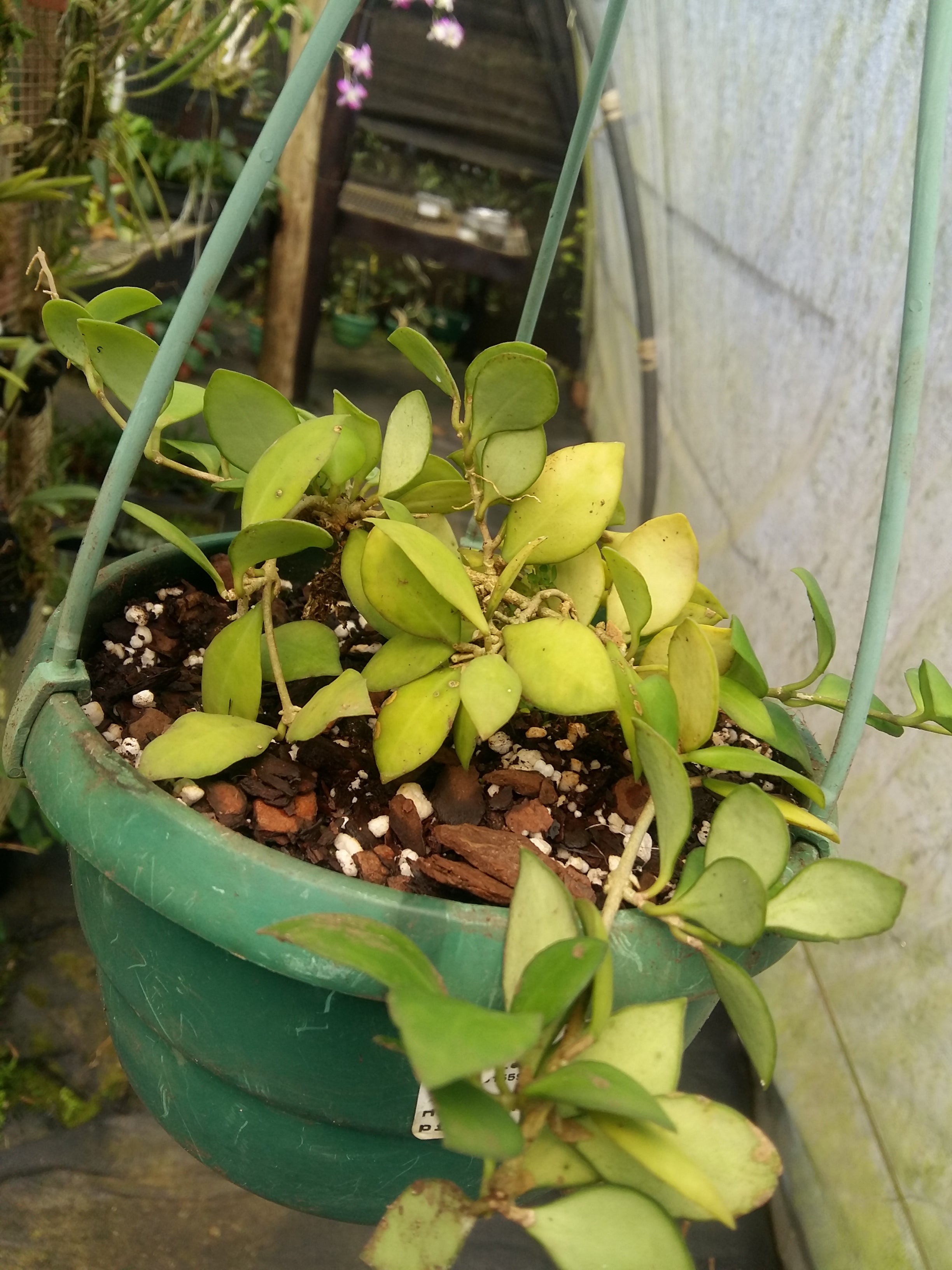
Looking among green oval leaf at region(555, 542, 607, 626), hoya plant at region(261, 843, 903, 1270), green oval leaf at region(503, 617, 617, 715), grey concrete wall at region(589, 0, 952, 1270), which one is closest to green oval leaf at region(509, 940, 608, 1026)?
hoya plant at region(261, 843, 903, 1270)

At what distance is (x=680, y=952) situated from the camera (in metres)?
0.37

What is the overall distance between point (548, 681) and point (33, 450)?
1.17 meters

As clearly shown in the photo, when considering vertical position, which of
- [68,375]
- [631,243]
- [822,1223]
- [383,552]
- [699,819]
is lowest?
[822,1223]

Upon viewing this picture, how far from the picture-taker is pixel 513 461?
1.44 feet

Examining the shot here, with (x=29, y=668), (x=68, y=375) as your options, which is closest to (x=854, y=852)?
(x=29, y=668)

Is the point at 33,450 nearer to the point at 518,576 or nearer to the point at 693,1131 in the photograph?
the point at 518,576

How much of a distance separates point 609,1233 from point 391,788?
235 mm

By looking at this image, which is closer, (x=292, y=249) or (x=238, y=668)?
(x=238, y=668)

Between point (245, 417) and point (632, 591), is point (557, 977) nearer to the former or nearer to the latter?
point (632, 591)

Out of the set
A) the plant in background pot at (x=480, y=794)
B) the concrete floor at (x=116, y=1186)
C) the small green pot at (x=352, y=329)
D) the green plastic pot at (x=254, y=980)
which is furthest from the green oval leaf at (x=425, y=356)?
the small green pot at (x=352, y=329)

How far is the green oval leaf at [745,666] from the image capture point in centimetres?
45

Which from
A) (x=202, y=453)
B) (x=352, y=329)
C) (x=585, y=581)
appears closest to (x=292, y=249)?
(x=352, y=329)

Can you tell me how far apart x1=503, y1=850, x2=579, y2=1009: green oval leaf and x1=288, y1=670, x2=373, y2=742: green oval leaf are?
11 centimetres

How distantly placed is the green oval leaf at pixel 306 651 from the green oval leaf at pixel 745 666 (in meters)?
0.19
